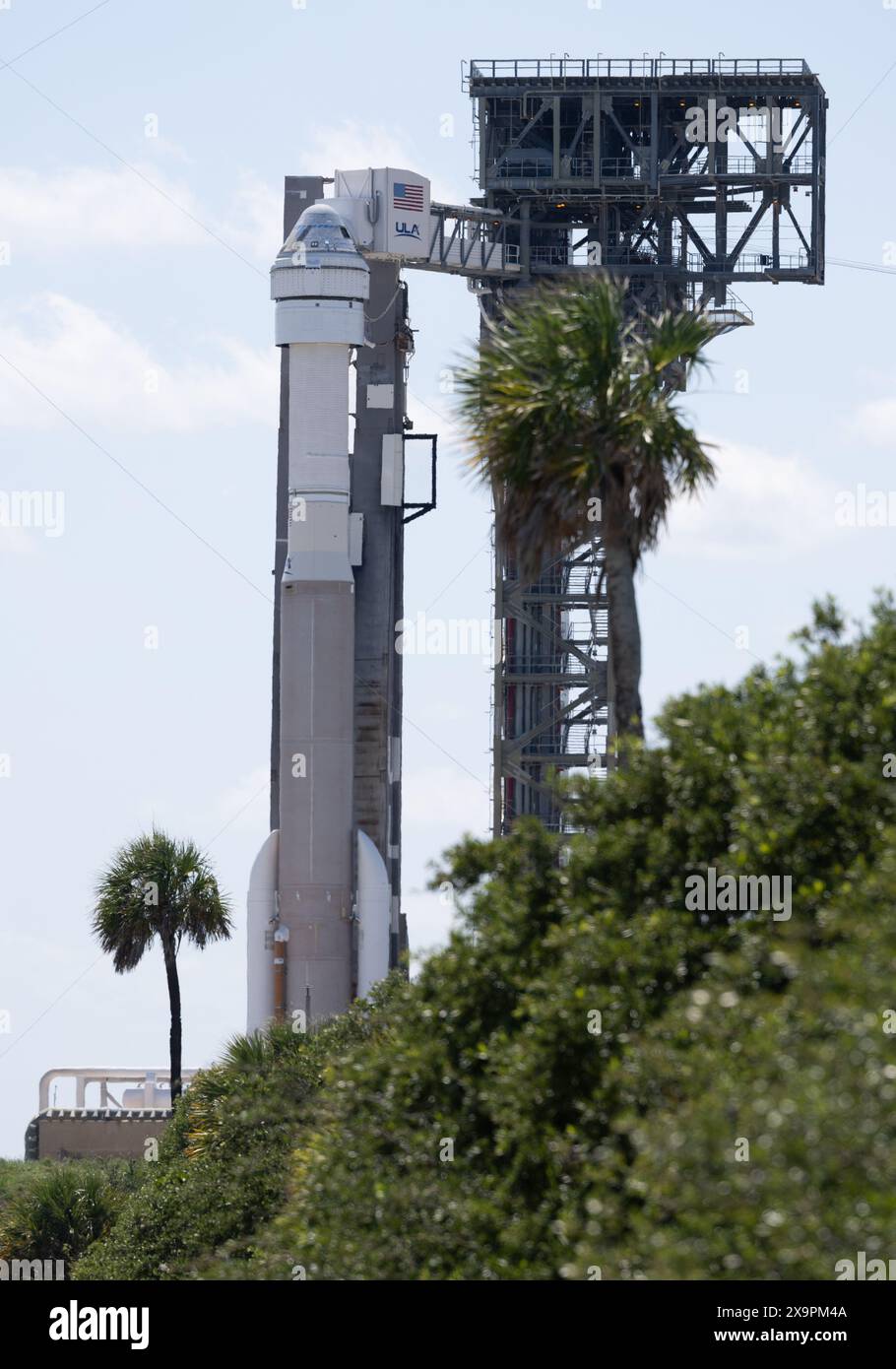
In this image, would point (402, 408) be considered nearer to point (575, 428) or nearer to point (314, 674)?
point (314, 674)

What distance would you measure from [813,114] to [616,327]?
57.0m

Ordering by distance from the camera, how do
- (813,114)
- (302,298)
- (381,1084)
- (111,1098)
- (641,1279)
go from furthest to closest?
(111,1098), (813,114), (302,298), (381,1084), (641,1279)

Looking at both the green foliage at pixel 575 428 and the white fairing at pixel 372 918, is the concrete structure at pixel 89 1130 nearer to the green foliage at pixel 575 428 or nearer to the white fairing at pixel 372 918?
the white fairing at pixel 372 918

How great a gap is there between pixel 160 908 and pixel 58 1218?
41.4ft

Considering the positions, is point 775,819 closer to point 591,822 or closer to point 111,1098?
point 591,822

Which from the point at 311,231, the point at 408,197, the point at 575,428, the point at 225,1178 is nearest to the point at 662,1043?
the point at 575,428

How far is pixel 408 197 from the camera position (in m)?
74.9

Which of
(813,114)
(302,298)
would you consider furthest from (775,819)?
(813,114)

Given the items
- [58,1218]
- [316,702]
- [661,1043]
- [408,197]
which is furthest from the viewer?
[408,197]

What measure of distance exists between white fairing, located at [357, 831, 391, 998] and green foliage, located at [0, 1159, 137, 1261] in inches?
599
